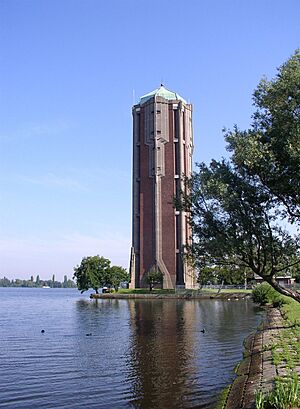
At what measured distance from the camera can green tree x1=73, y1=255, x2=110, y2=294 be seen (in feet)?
351

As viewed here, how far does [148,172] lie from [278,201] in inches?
3448

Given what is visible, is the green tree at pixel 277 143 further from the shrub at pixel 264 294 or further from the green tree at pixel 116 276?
the green tree at pixel 116 276

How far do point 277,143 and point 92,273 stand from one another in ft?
294

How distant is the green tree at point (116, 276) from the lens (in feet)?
356

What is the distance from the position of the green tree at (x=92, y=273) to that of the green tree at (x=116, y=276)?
81cm

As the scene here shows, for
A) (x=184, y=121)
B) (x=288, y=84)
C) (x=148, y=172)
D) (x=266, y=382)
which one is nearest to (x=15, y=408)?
(x=266, y=382)

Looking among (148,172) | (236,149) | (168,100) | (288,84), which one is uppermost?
(168,100)

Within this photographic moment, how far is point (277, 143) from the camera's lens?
22266 mm

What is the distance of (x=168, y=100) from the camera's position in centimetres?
11556

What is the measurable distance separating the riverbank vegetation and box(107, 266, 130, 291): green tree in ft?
278

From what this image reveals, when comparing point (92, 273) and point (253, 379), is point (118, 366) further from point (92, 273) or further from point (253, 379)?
point (92, 273)

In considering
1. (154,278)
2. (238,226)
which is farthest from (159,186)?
(238,226)

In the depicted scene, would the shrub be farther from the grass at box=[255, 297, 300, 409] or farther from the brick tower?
the brick tower

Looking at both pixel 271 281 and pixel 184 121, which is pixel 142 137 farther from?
pixel 271 281
